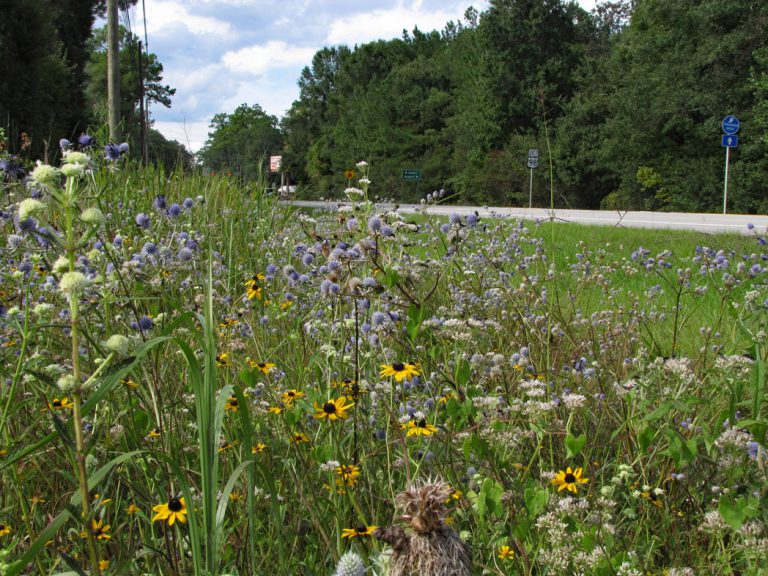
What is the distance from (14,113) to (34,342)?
66.6ft

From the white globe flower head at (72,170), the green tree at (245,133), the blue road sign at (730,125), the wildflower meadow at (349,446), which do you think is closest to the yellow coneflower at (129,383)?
the wildflower meadow at (349,446)

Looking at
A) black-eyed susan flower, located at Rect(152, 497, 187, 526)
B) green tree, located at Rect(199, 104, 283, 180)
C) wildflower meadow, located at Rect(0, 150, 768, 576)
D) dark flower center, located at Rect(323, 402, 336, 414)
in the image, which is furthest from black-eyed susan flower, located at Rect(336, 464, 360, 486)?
green tree, located at Rect(199, 104, 283, 180)

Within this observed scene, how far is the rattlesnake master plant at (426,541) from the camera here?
3.05ft

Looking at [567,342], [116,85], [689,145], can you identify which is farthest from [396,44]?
[567,342]

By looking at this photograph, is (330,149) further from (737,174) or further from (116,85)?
(116,85)

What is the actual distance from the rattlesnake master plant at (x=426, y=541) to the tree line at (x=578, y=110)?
1378 centimetres

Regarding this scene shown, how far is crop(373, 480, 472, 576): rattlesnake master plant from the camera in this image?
0.93 meters

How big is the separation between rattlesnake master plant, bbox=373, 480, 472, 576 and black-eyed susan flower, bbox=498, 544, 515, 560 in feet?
2.69

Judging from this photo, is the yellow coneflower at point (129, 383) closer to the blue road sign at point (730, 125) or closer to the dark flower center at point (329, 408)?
the dark flower center at point (329, 408)

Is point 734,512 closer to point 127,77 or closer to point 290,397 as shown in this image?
point 290,397

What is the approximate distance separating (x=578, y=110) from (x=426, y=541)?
113 feet

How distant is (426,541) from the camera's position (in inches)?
36.8

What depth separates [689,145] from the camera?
28516 millimetres

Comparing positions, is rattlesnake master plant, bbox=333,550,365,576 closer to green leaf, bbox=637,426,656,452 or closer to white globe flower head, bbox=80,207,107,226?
white globe flower head, bbox=80,207,107,226
